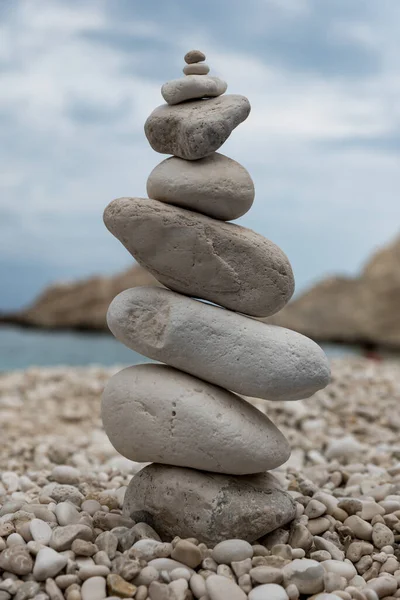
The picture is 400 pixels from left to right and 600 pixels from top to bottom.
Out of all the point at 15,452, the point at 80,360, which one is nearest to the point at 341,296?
the point at 80,360

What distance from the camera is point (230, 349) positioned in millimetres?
3932

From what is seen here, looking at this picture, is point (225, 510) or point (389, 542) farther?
point (389, 542)

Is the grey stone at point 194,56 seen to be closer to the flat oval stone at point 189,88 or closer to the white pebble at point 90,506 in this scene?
the flat oval stone at point 189,88

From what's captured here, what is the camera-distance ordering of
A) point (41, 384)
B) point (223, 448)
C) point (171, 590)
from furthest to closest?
point (41, 384) → point (223, 448) → point (171, 590)

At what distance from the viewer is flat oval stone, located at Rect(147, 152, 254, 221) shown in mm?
3943

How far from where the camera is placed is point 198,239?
3910mm

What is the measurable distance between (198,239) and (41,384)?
741 cm

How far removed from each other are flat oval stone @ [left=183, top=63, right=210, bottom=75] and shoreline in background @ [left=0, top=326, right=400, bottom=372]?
10839 mm

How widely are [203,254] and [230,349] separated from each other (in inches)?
21.4

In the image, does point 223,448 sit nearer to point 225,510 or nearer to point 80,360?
point 225,510

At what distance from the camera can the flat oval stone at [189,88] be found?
4051 mm

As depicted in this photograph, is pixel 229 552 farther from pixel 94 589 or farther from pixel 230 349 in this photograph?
pixel 230 349

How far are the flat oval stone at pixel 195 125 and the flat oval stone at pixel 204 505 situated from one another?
1.81 meters

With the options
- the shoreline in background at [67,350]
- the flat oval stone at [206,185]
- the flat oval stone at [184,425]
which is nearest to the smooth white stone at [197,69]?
the flat oval stone at [206,185]
